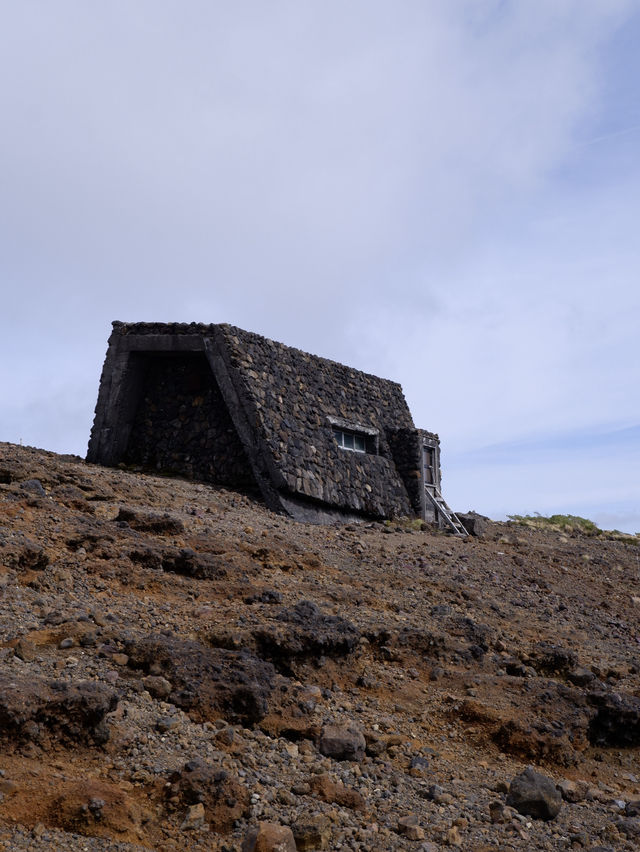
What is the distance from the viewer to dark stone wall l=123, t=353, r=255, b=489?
15508 millimetres

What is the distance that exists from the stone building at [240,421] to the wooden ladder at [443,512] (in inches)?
4.4

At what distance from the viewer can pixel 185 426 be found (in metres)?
16.2

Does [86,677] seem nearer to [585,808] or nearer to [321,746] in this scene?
[321,746]

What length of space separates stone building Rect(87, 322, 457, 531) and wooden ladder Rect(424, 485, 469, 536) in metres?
0.11

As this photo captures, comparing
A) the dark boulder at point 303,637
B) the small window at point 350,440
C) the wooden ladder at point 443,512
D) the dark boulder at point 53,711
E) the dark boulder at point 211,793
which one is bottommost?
the dark boulder at point 211,793

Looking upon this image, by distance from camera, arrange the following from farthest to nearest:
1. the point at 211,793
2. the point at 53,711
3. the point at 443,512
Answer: the point at 443,512
the point at 53,711
the point at 211,793

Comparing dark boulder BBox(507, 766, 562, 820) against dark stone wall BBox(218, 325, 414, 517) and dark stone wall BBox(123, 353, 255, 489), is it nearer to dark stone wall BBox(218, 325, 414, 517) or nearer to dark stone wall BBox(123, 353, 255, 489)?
dark stone wall BBox(218, 325, 414, 517)

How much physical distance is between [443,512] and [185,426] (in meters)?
5.81

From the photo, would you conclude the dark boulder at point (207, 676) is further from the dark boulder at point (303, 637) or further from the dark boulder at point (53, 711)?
the dark boulder at point (53, 711)

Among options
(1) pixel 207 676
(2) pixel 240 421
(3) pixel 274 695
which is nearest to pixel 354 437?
(2) pixel 240 421

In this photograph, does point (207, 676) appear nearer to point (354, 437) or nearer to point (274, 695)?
point (274, 695)

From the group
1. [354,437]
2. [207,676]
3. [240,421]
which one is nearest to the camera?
[207,676]

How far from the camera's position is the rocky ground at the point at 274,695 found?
475cm

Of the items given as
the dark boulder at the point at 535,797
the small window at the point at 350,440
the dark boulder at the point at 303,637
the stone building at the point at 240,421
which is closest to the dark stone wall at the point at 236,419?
the stone building at the point at 240,421
